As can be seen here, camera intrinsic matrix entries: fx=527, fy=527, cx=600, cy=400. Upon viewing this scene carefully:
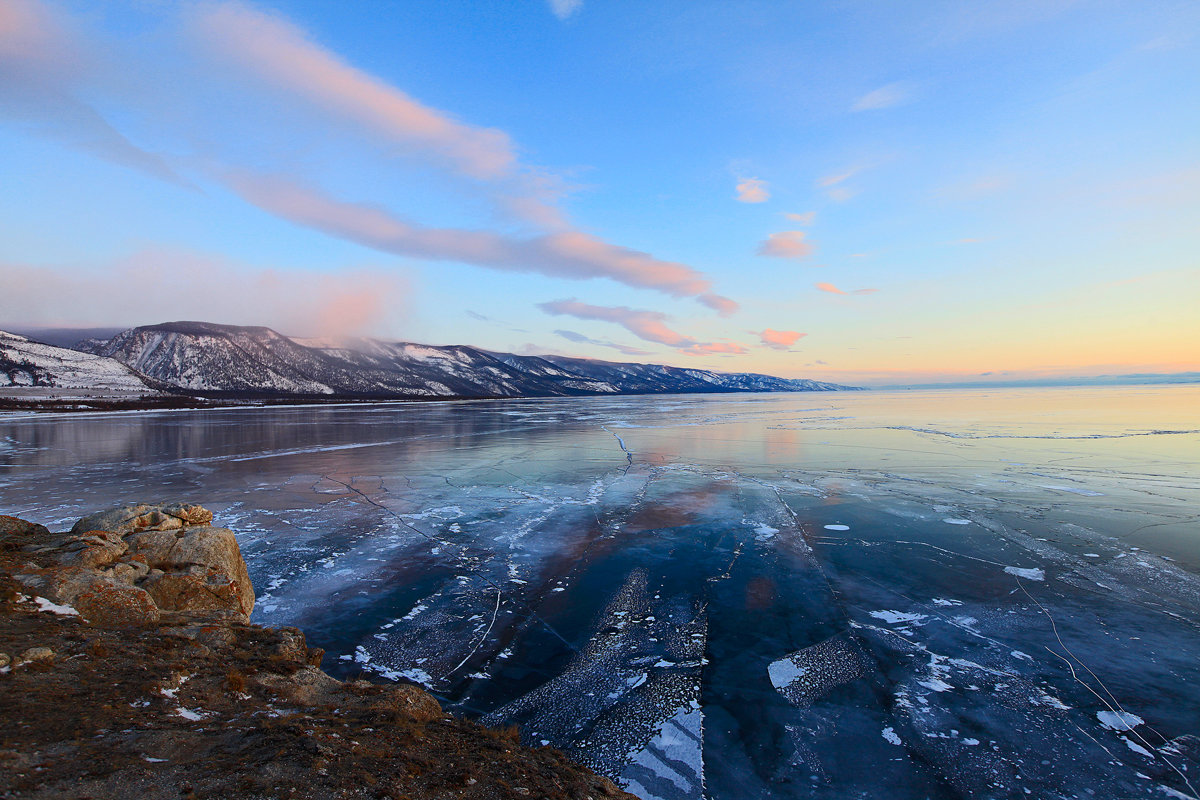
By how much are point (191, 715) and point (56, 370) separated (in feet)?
531

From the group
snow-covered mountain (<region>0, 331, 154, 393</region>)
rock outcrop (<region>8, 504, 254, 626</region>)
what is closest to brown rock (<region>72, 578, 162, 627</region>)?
rock outcrop (<region>8, 504, 254, 626</region>)

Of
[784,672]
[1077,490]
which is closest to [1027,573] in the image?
[784,672]

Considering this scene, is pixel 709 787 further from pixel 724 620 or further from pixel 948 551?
pixel 948 551

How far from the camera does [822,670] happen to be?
625 centimetres

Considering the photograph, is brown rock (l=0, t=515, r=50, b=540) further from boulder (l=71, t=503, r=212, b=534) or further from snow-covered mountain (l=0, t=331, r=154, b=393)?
snow-covered mountain (l=0, t=331, r=154, b=393)

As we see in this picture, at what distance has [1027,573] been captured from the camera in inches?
359

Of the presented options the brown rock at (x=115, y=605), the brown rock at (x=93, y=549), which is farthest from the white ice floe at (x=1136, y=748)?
the brown rock at (x=93, y=549)

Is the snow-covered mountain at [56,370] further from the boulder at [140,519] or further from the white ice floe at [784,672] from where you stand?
the white ice floe at [784,672]

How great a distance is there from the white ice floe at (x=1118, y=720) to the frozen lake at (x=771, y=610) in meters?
0.02

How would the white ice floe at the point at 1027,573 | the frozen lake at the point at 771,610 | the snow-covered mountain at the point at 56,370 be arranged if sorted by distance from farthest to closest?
the snow-covered mountain at the point at 56,370, the white ice floe at the point at 1027,573, the frozen lake at the point at 771,610

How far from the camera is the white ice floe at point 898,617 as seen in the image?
7.43m

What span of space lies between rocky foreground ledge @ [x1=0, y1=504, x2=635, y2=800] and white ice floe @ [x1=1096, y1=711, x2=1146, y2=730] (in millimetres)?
4983

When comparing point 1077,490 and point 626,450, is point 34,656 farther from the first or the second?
point 626,450

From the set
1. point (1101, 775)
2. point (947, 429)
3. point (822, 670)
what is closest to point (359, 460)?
point (822, 670)
